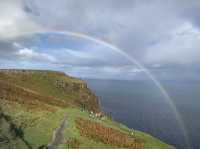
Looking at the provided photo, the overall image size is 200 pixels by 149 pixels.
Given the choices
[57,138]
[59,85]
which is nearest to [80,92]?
[59,85]

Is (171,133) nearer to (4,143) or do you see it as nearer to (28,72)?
(28,72)

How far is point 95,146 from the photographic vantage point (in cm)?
2959

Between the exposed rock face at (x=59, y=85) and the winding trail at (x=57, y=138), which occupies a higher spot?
the exposed rock face at (x=59, y=85)

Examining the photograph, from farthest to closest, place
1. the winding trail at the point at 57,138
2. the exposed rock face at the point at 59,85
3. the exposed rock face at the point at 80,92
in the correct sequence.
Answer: the exposed rock face at the point at 80,92, the exposed rock face at the point at 59,85, the winding trail at the point at 57,138

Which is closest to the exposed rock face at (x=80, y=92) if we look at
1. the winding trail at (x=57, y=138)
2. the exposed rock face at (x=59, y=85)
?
the exposed rock face at (x=59, y=85)

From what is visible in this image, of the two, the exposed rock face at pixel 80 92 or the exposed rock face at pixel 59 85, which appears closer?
the exposed rock face at pixel 59 85

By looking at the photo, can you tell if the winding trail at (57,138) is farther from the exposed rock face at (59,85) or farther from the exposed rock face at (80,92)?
the exposed rock face at (80,92)

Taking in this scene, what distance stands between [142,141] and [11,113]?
15.8m

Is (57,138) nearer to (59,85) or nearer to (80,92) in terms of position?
(59,85)

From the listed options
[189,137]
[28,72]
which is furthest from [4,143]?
[189,137]

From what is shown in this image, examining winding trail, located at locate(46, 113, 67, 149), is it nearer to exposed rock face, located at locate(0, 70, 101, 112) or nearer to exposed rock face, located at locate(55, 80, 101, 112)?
exposed rock face, located at locate(0, 70, 101, 112)

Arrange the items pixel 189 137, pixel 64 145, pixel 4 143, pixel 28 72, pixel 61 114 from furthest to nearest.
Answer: pixel 189 137
pixel 28 72
pixel 61 114
pixel 64 145
pixel 4 143

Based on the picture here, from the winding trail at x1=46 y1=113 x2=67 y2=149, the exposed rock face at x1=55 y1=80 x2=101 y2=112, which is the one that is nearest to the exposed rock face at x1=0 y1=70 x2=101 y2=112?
the exposed rock face at x1=55 y1=80 x2=101 y2=112

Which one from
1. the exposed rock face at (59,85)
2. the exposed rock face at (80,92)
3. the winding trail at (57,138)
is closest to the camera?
the winding trail at (57,138)
